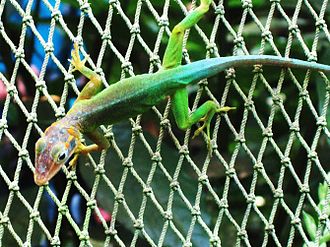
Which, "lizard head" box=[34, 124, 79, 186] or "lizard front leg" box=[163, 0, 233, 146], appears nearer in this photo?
"lizard head" box=[34, 124, 79, 186]

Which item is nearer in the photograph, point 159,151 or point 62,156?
point 62,156

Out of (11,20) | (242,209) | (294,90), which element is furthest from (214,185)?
(11,20)

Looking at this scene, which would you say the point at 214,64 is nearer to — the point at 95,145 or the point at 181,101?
the point at 181,101

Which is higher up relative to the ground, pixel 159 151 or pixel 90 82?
pixel 90 82

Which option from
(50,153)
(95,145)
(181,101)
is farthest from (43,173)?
(181,101)

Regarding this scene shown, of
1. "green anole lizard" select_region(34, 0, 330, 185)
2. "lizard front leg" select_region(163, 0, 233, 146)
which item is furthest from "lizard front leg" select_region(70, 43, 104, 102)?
"lizard front leg" select_region(163, 0, 233, 146)

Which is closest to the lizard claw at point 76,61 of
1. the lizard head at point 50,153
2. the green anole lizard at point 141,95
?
the green anole lizard at point 141,95

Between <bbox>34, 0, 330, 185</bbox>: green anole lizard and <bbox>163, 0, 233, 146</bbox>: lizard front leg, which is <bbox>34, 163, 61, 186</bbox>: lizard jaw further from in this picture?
<bbox>163, 0, 233, 146</bbox>: lizard front leg

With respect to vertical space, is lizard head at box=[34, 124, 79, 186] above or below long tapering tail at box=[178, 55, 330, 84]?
below
